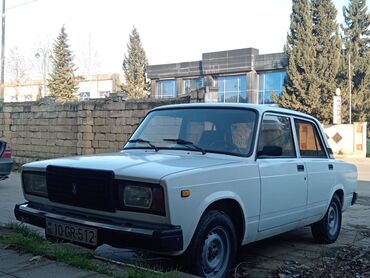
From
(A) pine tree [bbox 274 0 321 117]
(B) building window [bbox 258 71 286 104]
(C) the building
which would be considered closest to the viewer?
(A) pine tree [bbox 274 0 321 117]

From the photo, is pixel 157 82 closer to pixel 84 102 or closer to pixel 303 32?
pixel 303 32

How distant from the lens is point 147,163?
4.55 metres

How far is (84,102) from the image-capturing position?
55.7 ft

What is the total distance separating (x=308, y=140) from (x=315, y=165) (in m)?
0.40

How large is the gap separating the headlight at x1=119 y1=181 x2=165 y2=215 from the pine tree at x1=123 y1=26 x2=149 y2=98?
5961 cm

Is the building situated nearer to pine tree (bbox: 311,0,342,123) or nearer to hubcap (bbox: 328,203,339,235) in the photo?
pine tree (bbox: 311,0,342,123)

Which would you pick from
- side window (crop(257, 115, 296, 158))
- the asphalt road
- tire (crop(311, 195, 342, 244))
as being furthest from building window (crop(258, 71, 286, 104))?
side window (crop(257, 115, 296, 158))

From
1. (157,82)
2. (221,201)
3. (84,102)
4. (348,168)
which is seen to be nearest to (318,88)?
(157,82)

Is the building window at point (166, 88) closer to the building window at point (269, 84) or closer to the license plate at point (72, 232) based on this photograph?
the building window at point (269, 84)

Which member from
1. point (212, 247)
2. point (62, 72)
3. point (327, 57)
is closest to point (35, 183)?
point (212, 247)

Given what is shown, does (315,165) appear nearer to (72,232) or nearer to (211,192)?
(211,192)

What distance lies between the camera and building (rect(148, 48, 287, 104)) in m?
48.1

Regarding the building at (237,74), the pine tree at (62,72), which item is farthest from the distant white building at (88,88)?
the building at (237,74)

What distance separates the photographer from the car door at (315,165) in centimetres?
632
